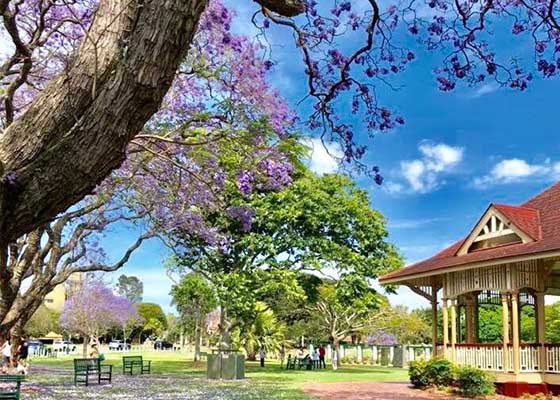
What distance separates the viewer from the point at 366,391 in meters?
17.5

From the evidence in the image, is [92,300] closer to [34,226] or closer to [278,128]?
[278,128]

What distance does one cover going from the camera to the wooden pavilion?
52.1ft

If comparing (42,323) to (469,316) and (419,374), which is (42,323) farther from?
(469,316)

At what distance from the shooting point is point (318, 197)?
28969 mm

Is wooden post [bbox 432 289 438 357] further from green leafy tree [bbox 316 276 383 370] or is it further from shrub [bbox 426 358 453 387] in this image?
green leafy tree [bbox 316 276 383 370]

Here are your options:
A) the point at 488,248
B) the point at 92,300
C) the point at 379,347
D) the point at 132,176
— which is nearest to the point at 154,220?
the point at 132,176

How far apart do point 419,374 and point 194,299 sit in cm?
1716

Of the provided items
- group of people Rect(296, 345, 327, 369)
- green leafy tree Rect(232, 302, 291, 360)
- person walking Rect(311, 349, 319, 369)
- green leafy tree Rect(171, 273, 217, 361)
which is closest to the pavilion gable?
green leafy tree Rect(171, 273, 217, 361)

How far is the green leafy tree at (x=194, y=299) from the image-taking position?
30.7 m

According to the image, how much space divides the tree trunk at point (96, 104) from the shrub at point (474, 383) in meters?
15.4

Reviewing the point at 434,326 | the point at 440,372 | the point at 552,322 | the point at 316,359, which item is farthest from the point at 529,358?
the point at 316,359

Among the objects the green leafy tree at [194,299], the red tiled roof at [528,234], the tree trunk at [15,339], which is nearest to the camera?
the red tiled roof at [528,234]

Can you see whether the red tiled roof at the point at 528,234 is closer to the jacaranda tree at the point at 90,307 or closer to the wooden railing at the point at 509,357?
the wooden railing at the point at 509,357

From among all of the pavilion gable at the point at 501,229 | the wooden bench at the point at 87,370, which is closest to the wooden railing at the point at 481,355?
the pavilion gable at the point at 501,229
